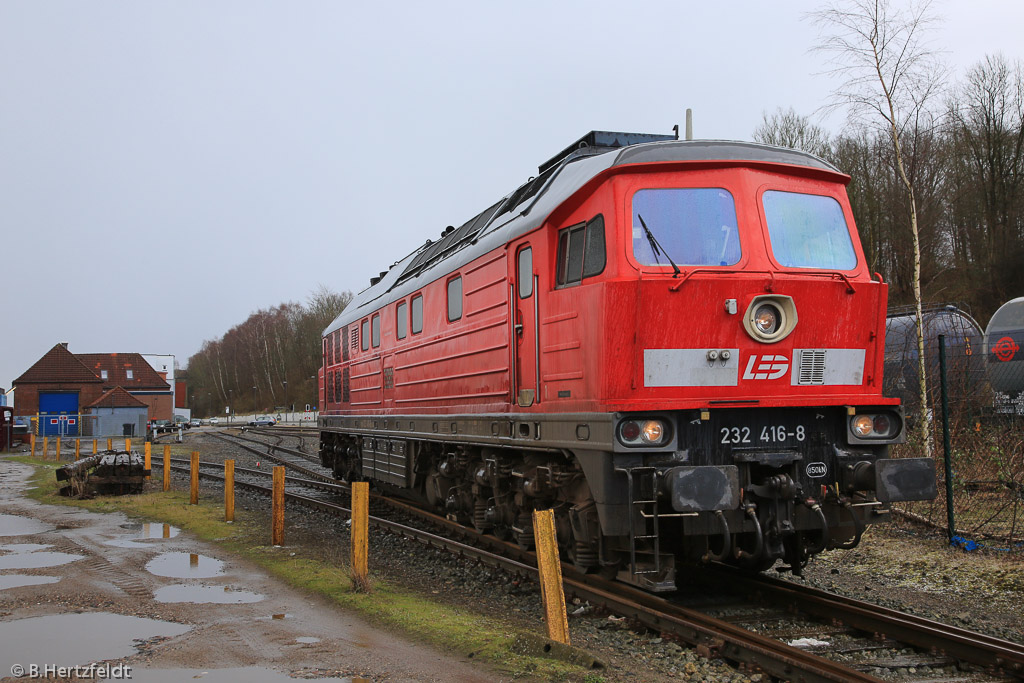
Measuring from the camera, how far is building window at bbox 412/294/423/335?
1164cm

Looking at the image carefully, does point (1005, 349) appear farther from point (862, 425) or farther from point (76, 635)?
point (76, 635)

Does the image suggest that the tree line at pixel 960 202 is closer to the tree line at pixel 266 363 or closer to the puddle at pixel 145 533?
the puddle at pixel 145 533

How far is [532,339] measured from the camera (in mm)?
7746

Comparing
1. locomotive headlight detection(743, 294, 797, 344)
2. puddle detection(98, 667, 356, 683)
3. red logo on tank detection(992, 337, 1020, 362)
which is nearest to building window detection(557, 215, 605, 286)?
locomotive headlight detection(743, 294, 797, 344)

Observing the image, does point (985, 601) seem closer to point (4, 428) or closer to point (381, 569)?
point (381, 569)

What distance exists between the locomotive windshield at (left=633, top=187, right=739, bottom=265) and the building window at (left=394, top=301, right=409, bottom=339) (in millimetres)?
6374

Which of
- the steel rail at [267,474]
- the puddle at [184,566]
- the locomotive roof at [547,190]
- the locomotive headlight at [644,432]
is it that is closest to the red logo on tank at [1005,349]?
the locomotive roof at [547,190]

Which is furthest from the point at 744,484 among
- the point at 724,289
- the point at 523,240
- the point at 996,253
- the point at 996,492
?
the point at 996,253

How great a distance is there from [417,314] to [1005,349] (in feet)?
42.4

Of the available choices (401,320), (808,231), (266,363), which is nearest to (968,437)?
(808,231)

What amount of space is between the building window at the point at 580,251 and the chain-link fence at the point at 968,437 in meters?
4.99

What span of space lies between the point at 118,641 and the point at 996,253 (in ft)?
112

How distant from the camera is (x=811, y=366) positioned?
655 cm

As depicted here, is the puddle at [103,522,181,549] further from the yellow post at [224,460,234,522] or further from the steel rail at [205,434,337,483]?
the steel rail at [205,434,337,483]
